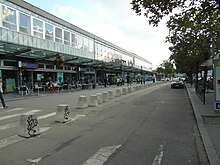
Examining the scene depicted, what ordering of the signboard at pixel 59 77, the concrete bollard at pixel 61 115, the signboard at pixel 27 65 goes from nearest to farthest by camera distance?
the concrete bollard at pixel 61 115
the signboard at pixel 27 65
the signboard at pixel 59 77

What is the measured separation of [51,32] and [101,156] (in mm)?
29955

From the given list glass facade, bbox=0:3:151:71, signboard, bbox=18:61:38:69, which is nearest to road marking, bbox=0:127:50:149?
signboard, bbox=18:61:38:69

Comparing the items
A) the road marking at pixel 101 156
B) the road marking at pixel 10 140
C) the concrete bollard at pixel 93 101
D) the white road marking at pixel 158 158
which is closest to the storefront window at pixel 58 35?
the concrete bollard at pixel 93 101

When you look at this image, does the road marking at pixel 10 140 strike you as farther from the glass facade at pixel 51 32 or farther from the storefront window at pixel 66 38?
the storefront window at pixel 66 38

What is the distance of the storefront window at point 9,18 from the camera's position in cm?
2391

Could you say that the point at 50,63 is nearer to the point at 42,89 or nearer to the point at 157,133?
the point at 42,89

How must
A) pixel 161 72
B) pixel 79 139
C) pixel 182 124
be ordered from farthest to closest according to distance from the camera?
1. pixel 161 72
2. pixel 182 124
3. pixel 79 139

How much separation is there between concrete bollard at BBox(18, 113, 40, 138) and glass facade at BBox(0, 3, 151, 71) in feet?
64.7

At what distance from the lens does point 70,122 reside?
920 centimetres

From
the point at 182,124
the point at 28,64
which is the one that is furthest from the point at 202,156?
the point at 28,64

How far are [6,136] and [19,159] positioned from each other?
7.65 ft

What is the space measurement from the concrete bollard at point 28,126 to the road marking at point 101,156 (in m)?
2.52

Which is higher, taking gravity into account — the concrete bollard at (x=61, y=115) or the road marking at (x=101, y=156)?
the concrete bollard at (x=61, y=115)

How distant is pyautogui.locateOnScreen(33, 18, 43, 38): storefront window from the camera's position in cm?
2902
